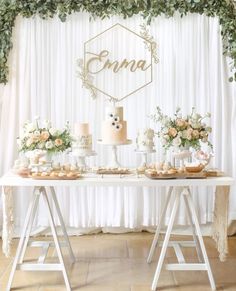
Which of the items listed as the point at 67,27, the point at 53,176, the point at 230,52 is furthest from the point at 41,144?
the point at 230,52

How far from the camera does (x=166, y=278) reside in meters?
3.93

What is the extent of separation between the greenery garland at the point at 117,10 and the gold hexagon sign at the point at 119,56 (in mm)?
200

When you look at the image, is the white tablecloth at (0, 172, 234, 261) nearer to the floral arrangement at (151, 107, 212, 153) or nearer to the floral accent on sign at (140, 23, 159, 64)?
the floral arrangement at (151, 107, 212, 153)

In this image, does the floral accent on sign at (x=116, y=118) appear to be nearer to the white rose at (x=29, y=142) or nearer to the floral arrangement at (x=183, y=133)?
the floral arrangement at (x=183, y=133)

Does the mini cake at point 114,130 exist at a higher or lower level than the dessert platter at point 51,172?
higher

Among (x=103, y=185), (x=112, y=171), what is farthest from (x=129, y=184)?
(x=112, y=171)

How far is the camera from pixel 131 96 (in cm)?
510

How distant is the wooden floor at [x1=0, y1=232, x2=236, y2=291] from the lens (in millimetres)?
3781

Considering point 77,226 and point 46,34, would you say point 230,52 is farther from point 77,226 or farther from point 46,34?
point 77,226

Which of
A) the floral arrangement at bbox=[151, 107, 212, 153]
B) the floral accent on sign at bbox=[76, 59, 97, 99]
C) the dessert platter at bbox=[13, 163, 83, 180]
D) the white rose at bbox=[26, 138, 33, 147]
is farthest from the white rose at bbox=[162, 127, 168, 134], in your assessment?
the floral accent on sign at bbox=[76, 59, 97, 99]

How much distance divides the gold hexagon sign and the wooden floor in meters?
1.53

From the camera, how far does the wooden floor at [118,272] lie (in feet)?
12.4

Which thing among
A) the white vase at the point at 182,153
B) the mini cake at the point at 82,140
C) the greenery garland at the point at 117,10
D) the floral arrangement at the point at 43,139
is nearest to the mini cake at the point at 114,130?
the mini cake at the point at 82,140

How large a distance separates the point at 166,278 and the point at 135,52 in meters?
2.20
